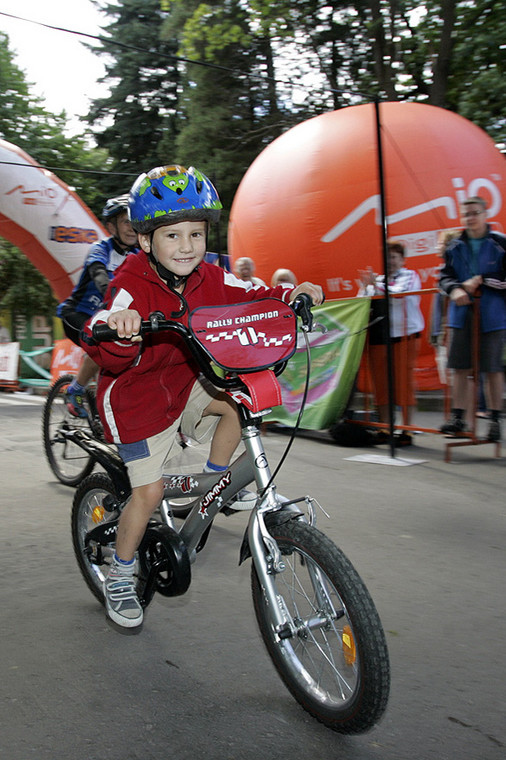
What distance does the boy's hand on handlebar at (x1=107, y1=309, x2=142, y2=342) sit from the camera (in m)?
2.51

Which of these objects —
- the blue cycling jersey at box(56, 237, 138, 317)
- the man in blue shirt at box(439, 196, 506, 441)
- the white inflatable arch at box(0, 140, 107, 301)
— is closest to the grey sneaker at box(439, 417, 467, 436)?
the man in blue shirt at box(439, 196, 506, 441)

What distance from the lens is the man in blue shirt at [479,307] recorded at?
704 centimetres

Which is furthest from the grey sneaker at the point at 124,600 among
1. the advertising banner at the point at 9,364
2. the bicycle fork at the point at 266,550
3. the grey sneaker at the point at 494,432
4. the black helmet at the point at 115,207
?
the advertising banner at the point at 9,364

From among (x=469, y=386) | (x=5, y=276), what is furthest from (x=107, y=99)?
(x=469, y=386)

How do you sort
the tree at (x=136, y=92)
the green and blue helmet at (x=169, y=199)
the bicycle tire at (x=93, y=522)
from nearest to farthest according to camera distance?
the green and blue helmet at (x=169, y=199), the bicycle tire at (x=93, y=522), the tree at (x=136, y=92)

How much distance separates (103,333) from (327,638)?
1.22m

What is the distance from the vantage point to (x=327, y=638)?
2615 mm

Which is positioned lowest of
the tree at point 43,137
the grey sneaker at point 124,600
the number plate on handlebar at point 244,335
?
the grey sneaker at point 124,600

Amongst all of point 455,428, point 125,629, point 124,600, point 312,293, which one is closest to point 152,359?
point 312,293

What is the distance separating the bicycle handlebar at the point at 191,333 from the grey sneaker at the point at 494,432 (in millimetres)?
4585

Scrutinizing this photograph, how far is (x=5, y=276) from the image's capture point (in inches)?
938

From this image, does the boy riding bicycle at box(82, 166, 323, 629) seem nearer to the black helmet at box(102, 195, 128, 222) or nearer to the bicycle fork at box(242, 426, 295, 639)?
the bicycle fork at box(242, 426, 295, 639)

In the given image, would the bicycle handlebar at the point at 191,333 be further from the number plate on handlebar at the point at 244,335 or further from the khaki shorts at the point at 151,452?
the khaki shorts at the point at 151,452

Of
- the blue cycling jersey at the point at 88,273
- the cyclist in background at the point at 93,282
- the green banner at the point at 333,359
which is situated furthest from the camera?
the green banner at the point at 333,359
